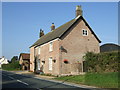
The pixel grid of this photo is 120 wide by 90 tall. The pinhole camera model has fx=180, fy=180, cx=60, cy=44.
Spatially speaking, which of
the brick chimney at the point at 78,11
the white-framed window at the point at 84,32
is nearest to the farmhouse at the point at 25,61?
the white-framed window at the point at 84,32

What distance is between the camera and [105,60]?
21203 mm

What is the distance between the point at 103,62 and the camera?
21.5m

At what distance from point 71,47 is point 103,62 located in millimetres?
6996

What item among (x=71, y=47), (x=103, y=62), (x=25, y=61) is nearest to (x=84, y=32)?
(x=71, y=47)

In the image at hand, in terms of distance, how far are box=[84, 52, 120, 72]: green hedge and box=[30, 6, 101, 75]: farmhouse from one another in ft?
11.2

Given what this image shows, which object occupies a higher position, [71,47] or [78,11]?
[78,11]

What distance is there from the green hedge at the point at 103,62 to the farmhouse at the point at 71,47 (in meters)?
3.40

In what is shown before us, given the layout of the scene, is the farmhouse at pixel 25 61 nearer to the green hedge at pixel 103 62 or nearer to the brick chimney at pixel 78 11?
the brick chimney at pixel 78 11

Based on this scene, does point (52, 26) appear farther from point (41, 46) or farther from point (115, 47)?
point (115, 47)

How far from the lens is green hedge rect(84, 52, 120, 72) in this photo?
20203 mm

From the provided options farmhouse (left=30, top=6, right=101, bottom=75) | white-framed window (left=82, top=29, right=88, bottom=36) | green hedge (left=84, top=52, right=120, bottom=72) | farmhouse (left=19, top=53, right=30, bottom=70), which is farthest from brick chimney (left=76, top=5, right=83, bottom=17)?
farmhouse (left=19, top=53, right=30, bottom=70)

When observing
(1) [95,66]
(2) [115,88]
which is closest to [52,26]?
(1) [95,66]

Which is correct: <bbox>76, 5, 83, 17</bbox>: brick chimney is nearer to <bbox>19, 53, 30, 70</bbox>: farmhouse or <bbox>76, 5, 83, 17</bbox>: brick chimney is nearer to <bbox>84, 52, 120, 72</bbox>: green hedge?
<bbox>84, 52, 120, 72</bbox>: green hedge

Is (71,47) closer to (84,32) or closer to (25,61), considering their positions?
(84,32)
